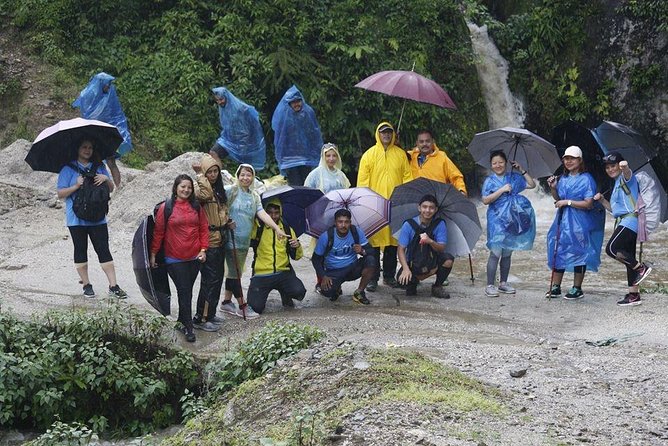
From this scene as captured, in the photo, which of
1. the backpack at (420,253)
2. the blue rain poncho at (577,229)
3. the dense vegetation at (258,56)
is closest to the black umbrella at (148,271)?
the backpack at (420,253)

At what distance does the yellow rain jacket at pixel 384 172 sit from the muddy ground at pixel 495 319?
2.14 ft

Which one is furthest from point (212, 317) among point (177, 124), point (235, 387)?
point (177, 124)

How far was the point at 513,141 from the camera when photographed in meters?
11.0

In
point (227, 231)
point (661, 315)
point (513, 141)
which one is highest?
point (513, 141)

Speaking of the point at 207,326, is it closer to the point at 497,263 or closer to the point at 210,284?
the point at 210,284

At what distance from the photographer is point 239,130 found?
13.0 meters

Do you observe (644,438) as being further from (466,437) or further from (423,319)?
(423,319)

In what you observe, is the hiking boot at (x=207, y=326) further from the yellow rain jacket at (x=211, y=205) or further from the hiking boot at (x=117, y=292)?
the hiking boot at (x=117, y=292)

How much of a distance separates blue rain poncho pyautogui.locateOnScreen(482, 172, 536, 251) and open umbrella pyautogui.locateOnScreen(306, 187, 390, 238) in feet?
4.18

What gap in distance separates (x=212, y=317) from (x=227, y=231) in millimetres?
877

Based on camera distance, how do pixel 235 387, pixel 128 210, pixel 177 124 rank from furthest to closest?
1. pixel 177 124
2. pixel 128 210
3. pixel 235 387

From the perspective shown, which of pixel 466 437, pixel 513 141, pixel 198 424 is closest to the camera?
pixel 466 437

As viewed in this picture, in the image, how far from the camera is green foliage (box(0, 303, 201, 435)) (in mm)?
8125

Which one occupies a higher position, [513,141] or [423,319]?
[513,141]
